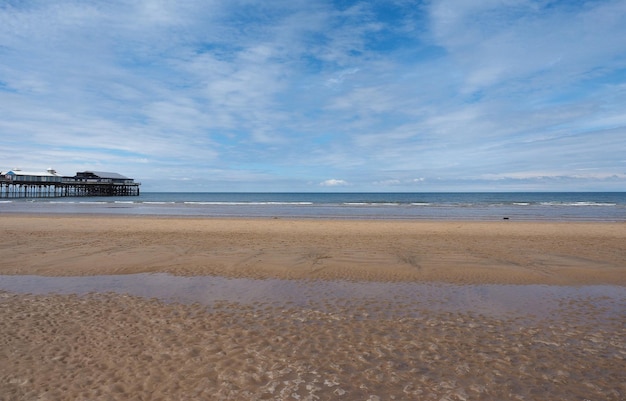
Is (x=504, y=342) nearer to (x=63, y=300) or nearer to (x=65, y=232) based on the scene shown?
(x=63, y=300)

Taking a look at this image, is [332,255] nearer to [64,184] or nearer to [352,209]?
[352,209]

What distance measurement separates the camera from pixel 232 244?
593 inches

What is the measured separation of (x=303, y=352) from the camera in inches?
200

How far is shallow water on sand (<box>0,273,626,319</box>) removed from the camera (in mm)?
7281

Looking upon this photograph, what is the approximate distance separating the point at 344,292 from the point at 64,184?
10060cm

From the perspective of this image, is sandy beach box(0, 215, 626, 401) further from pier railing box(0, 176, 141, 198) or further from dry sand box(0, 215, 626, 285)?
pier railing box(0, 176, 141, 198)

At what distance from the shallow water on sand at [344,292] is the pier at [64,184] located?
90.0 meters

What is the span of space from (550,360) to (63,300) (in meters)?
8.32

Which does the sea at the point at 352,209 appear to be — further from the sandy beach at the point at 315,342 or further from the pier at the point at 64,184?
the pier at the point at 64,184

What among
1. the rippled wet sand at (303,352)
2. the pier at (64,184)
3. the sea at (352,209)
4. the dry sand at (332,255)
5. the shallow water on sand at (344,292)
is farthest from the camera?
the pier at (64,184)

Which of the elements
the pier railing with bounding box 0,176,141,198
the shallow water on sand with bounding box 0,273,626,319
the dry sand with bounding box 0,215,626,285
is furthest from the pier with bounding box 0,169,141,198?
the shallow water on sand with bounding box 0,273,626,319

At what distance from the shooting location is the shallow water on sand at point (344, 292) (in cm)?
728

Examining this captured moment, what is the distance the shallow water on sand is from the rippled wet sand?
0.27 m

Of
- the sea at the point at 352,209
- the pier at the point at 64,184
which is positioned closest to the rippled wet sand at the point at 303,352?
the sea at the point at 352,209
